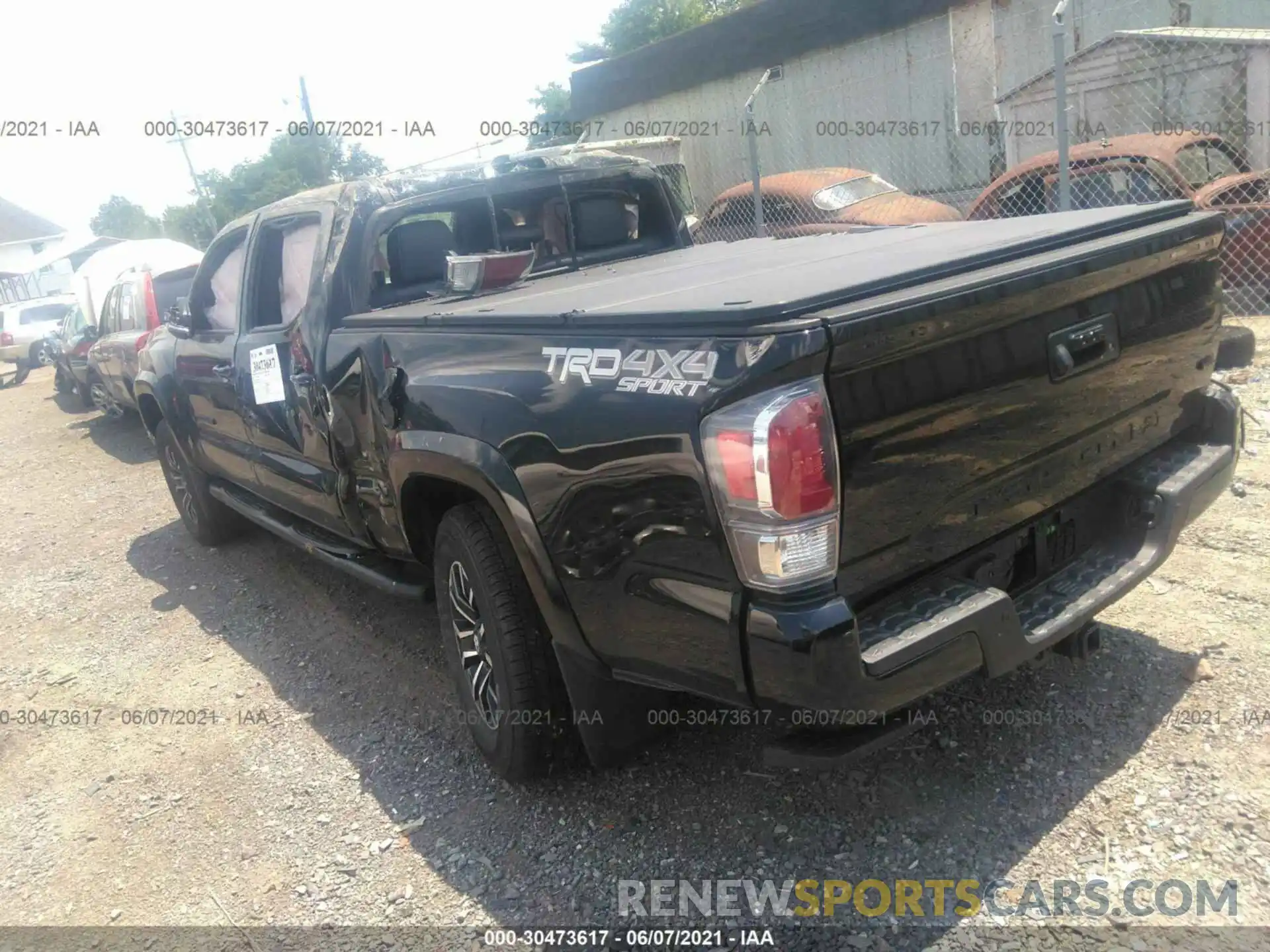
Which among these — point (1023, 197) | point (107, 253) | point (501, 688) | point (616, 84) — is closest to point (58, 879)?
point (501, 688)

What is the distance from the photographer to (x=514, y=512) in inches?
107

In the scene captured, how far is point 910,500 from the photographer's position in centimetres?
226

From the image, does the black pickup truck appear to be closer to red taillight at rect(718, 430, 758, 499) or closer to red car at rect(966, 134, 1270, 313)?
red taillight at rect(718, 430, 758, 499)

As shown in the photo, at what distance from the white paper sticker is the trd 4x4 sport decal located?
2018 millimetres

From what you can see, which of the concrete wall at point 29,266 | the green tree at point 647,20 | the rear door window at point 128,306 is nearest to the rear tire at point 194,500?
the rear door window at point 128,306

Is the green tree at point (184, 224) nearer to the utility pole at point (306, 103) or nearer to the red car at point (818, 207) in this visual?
the utility pole at point (306, 103)

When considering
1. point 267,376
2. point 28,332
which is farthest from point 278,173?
point 267,376

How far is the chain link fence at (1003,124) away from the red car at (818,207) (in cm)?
2

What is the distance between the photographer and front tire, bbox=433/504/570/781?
299cm

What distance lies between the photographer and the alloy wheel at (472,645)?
3.17 m

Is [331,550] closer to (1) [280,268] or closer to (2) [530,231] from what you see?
(1) [280,268]

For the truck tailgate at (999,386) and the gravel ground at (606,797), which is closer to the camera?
the truck tailgate at (999,386)

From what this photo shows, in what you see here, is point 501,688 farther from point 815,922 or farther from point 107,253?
point 107,253

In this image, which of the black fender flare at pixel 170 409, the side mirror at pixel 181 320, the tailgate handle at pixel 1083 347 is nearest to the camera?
the tailgate handle at pixel 1083 347
